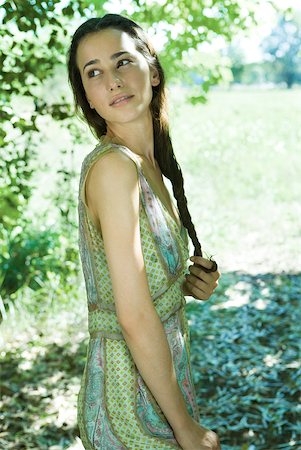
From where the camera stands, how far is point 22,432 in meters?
3.25

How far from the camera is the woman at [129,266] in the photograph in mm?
1299

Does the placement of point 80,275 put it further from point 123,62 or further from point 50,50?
point 123,62

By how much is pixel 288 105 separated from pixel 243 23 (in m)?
14.2

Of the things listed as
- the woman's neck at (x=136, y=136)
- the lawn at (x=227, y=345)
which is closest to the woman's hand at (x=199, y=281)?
the woman's neck at (x=136, y=136)

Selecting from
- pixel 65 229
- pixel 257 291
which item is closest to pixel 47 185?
pixel 65 229

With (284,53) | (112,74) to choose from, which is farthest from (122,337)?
(284,53)

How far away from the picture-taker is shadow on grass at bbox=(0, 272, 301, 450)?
Result: 10.7ft

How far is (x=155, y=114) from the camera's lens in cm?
172

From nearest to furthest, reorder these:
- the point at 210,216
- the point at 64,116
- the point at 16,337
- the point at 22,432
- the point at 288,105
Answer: the point at 64,116, the point at 22,432, the point at 16,337, the point at 210,216, the point at 288,105

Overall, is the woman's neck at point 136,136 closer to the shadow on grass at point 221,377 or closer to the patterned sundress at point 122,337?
the patterned sundress at point 122,337

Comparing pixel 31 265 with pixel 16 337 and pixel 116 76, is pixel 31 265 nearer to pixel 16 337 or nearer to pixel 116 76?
pixel 16 337

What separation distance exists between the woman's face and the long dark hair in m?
0.04

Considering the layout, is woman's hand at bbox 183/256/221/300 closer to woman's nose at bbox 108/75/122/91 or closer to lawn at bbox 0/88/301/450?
woman's nose at bbox 108/75/122/91

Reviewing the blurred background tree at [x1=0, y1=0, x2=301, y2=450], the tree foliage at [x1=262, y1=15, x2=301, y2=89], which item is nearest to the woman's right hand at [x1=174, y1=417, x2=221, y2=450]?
the blurred background tree at [x1=0, y1=0, x2=301, y2=450]
